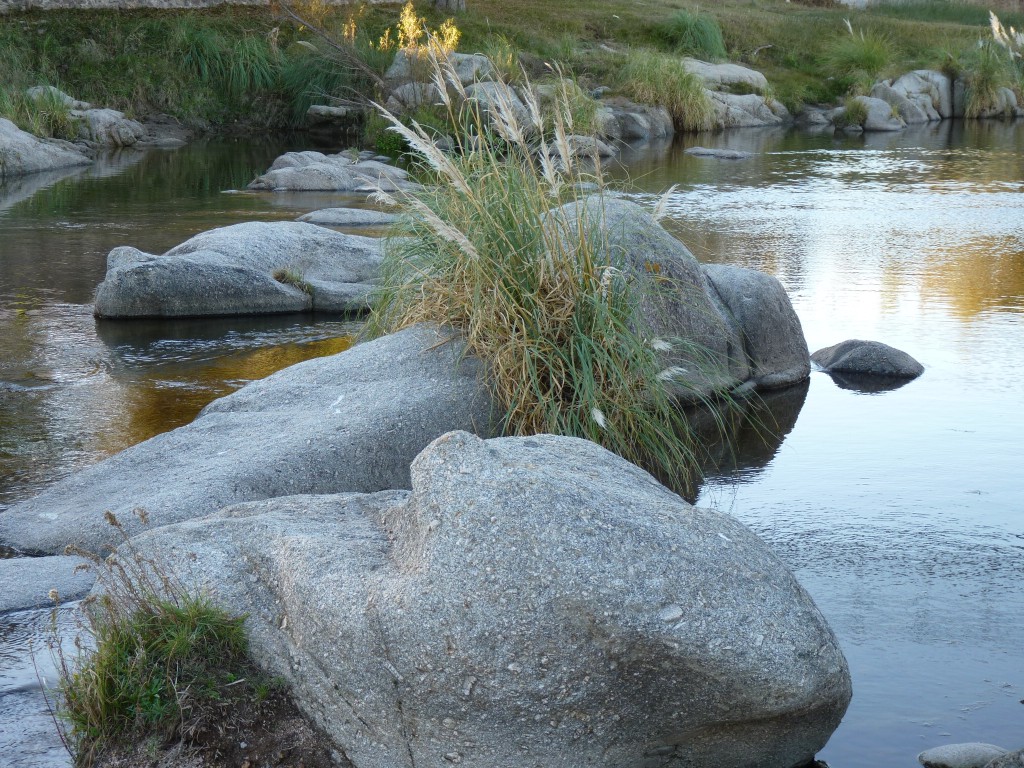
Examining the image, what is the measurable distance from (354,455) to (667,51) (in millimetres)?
22738

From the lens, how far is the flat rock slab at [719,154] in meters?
17.7

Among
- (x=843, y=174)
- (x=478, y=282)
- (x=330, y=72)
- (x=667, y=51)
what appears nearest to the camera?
(x=478, y=282)

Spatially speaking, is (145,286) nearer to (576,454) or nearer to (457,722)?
(576,454)

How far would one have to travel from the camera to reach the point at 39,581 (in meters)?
3.99

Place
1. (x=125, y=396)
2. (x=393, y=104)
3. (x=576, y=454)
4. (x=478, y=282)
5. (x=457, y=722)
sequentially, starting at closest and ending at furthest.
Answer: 1. (x=457, y=722)
2. (x=576, y=454)
3. (x=478, y=282)
4. (x=125, y=396)
5. (x=393, y=104)

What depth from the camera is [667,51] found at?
2595cm

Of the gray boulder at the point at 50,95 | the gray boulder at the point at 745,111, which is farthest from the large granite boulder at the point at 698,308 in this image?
the gray boulder at the point at 745,111

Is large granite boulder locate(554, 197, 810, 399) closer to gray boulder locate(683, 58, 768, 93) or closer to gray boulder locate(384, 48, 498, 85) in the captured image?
gray boulder locate(384, 48, 498, 85)

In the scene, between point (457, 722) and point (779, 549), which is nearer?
point (457, 722)

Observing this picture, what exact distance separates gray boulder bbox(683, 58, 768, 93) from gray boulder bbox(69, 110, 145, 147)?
10.5 m

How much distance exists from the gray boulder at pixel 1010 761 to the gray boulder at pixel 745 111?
20.2 metres

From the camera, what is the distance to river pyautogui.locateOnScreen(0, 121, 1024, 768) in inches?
144

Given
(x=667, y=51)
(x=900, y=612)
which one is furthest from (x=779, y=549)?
(x=667, y=51)

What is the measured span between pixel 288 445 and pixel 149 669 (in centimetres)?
175
